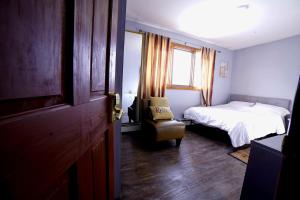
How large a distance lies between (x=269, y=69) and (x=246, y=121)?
2272 millimetres

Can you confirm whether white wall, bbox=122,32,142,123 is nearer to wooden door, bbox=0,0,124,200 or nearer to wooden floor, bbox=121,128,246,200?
wooden floor, bbox=121,128,246,200

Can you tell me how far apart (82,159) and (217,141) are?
3.21 meters

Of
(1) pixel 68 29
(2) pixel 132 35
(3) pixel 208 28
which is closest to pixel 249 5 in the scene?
(3) pixel 208 28

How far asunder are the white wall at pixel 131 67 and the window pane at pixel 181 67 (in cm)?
114

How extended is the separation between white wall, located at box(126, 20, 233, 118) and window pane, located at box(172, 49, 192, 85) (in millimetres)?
275

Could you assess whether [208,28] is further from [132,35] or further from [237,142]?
[237,142]

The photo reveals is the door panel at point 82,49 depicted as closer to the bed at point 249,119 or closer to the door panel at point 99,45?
the door panel at point 99,45

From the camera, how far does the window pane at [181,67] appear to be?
3930 mm

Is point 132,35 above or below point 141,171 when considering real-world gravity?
above

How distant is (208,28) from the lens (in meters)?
3.24

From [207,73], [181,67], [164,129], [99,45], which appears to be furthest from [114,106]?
[207,73]

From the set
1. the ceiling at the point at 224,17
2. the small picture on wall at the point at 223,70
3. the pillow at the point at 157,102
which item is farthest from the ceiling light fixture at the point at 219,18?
the pillow at the point at 157,102

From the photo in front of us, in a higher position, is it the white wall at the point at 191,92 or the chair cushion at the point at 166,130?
the white wall at the point at 191,92

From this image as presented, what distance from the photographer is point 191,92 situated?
4.19m
